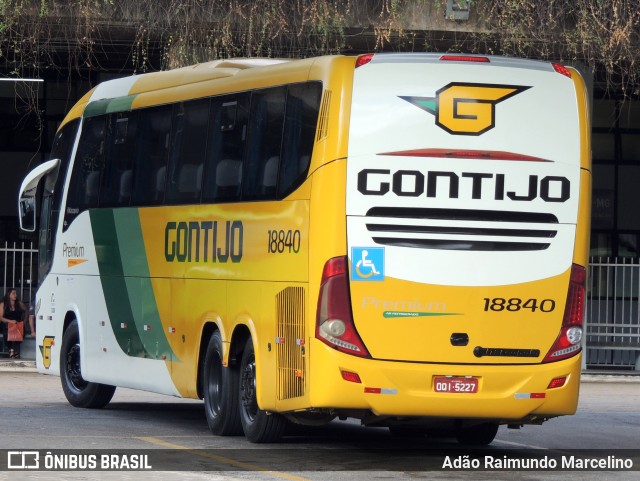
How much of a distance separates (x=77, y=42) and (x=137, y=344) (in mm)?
7852

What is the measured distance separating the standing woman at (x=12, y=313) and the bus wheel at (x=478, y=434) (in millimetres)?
13141

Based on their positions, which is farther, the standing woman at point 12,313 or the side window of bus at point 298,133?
the standing woman at point 12,313

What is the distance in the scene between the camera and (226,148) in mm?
14805

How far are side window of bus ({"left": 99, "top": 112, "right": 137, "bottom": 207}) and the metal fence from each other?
30.0ft

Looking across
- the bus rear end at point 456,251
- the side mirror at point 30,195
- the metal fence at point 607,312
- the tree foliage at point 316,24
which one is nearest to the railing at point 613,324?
the metal fence at point 607,312

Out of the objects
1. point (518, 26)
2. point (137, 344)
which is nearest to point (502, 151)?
point (137, 344)

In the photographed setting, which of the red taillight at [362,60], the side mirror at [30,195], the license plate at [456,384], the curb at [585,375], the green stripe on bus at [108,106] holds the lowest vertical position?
the curb at [585,375]

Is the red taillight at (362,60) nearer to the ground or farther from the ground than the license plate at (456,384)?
farther from the ground

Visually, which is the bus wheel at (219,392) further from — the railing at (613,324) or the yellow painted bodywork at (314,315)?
the railing at (613,324)

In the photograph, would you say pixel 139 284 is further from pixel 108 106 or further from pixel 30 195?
pixel 30 195

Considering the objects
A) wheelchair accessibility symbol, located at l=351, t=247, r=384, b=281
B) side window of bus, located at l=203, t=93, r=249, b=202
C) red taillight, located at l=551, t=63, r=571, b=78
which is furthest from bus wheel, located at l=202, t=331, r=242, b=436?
red taillight, located at l=551, t=63, r=571, b=78

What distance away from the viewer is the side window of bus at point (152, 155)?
16281mm

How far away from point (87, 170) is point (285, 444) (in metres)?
5.49

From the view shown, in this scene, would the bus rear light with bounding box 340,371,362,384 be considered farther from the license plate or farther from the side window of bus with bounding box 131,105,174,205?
the side window of bus with bounding box 131,105,174,205
